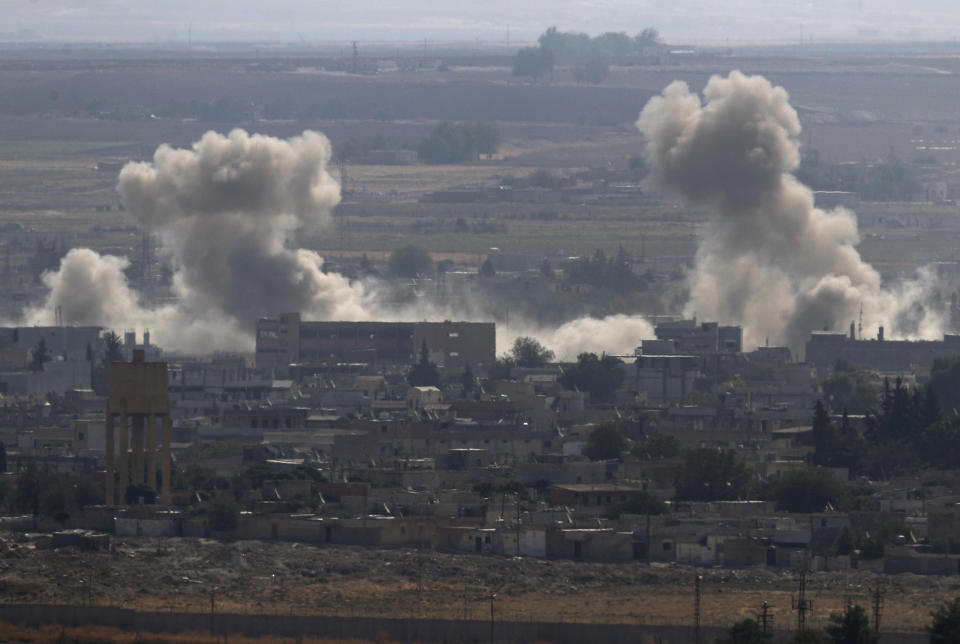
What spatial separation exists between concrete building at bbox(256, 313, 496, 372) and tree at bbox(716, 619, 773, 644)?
48283 millimetres

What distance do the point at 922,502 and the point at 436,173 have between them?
12051 centimetres

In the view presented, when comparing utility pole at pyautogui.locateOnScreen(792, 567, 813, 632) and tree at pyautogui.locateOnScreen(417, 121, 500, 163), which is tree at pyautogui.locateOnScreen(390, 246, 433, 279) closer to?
tree at pyautogui.locateOnScreen(417, 121, 500, 163)

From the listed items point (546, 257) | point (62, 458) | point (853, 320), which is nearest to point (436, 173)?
point (546, 257)

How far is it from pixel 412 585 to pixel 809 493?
10093mm

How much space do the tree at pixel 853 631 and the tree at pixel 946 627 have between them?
0.77m

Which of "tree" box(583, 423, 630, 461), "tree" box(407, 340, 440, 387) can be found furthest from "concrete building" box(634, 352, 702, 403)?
"tree" box(583, 423, 630, 461)

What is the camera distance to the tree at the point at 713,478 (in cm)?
6300

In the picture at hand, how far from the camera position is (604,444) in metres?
69.3

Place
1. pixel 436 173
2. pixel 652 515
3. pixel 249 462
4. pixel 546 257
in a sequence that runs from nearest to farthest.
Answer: pixel 652 515, pixel 249 462, pixel 546 257, pixel 436 173

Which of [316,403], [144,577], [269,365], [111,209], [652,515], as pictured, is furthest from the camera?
[111,209]

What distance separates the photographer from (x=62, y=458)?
227ft

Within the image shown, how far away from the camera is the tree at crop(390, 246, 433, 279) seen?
127250mm

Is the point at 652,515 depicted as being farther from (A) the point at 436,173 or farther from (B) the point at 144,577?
(A) the point at 436,173

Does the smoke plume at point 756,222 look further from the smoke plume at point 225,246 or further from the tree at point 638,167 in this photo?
the tree at point 638,167
